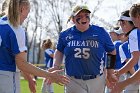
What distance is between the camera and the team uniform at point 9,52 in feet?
19.5

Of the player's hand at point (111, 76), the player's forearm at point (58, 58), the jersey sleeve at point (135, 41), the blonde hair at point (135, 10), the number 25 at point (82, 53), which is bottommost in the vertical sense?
the player's hand at point (111, 76)

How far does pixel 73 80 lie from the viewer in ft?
25.0

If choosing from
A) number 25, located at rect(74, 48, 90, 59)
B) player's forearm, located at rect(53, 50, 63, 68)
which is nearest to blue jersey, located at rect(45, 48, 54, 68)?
player's forearm, located at rect(53, 50, 63, 68)

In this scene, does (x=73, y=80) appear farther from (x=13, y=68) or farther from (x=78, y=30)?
(x=13, y=68)

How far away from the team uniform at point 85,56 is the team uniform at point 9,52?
5.10 ft

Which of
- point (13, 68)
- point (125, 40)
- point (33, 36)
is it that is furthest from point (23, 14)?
point (33, 36)

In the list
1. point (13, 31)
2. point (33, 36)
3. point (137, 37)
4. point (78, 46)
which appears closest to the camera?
point (13, 31)

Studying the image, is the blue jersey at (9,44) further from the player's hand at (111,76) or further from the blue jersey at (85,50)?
the player's hand at (111,76)

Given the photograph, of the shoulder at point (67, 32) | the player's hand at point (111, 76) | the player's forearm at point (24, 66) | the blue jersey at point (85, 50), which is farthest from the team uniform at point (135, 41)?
the player's forearm at point (24, 66)

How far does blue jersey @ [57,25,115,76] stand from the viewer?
7.45 m

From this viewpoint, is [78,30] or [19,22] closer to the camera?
[19,22]

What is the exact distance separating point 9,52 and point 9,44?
0.12 m

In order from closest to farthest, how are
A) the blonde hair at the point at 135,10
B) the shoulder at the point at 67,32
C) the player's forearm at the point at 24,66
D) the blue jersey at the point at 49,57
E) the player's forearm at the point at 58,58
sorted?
the player's forearm at the point at 24,66, the blonde hair at the point at 135,10, the shoulder at the point at 67,32, the player's forearm at the point at 58,58, the blue jersey at the point at 49,57

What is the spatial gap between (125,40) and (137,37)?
7.11ft
